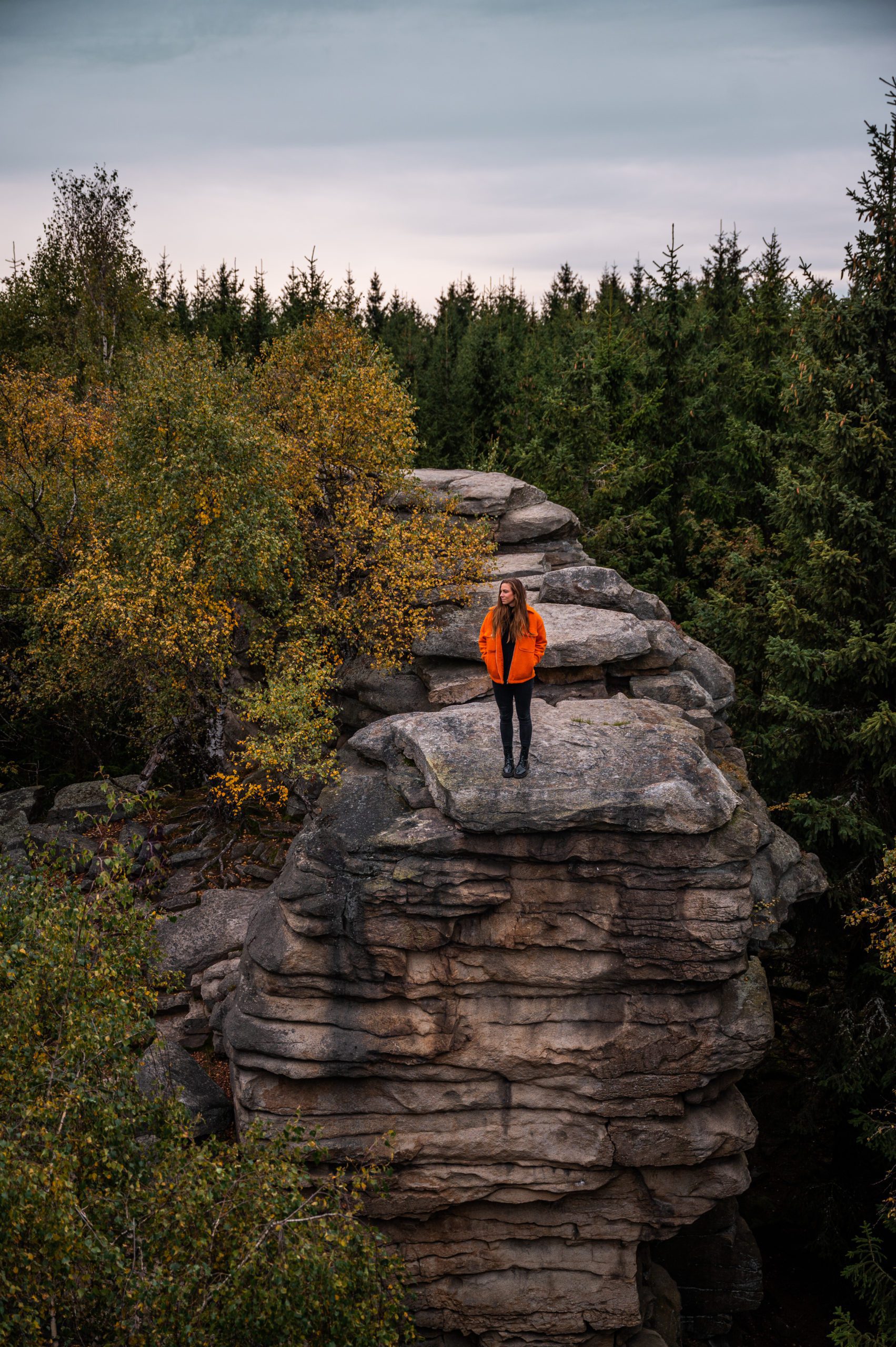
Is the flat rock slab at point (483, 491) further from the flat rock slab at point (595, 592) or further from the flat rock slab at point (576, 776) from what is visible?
the flat rock slab at point (576, 776)

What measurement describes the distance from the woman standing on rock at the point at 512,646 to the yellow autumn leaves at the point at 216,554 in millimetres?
5068

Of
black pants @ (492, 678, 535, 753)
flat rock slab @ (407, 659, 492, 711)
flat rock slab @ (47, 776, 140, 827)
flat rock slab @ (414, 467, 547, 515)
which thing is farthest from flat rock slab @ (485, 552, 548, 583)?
flat rock slab @ (47, 776, 140, 827)

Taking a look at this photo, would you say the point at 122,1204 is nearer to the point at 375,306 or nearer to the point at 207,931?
the point at 207,931

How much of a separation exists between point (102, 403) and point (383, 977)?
28521mm

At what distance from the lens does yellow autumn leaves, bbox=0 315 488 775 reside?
859 inches

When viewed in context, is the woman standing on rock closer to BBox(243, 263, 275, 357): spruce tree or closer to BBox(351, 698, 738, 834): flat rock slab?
BBox(351, 698, 738, 834): flat rock slab

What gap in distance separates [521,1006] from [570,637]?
7.41 m

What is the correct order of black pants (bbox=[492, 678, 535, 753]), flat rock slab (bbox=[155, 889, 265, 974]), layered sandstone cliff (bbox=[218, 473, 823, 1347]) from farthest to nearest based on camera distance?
flat rock slab (bbox=[155, 889, 265, 974]) → layered sandstone cliff (bbox=[218, 473, 823, 1347]) → black pants (bbox=[492, 678, 535, 753])

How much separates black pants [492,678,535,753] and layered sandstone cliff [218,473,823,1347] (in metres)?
0.77

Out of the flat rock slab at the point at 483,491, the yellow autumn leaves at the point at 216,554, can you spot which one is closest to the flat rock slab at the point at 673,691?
the yellow autumn leaves at the point at 216,554

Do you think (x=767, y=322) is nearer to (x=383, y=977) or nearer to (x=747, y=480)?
(x=747, y=480)

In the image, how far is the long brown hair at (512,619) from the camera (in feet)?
49.8

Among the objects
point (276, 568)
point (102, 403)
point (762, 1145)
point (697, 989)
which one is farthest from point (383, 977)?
point (102, 403)

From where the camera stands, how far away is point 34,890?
41.2ft
